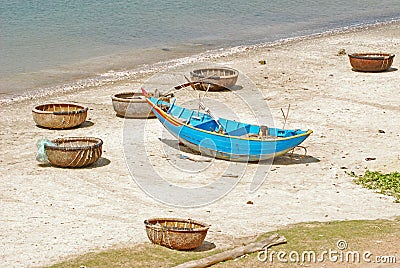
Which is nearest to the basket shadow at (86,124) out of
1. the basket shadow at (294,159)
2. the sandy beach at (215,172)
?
the sandy beach at (215,172)

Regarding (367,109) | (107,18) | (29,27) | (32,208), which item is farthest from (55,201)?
(107,18)

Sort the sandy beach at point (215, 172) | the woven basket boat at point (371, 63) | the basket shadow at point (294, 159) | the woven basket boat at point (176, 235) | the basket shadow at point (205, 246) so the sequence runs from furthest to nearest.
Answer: the woven basket boat at point (371, 63), the basket shadow at point (294, 159), the sandy beach at point (215, 172), the basket shadow at point (205, 246), the woven basket boat at point (176, 235)

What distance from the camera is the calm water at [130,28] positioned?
31547mm

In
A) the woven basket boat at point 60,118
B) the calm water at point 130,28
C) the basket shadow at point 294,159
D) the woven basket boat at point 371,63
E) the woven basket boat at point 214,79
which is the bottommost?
the basket shadow at point 294,159

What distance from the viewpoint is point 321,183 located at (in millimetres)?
17359

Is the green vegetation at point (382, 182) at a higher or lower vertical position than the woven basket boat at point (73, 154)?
lower

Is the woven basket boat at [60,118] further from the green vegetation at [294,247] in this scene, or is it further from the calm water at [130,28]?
the green vegetation at [294,247]

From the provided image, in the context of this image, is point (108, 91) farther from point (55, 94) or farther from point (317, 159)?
point (317, 159)

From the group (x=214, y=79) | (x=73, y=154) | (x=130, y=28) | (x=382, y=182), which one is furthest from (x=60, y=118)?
(x=130, y=28)

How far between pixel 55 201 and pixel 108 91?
10.8 metres

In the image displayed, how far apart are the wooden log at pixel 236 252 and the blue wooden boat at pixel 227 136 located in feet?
16.9

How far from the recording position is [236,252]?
1267cm

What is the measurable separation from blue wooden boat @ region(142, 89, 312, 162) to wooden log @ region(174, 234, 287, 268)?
5155 mm

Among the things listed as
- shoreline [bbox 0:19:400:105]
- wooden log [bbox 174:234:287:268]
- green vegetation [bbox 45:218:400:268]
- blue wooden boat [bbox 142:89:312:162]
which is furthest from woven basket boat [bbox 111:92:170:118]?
wooden log [bbox 174:234:287:268]
